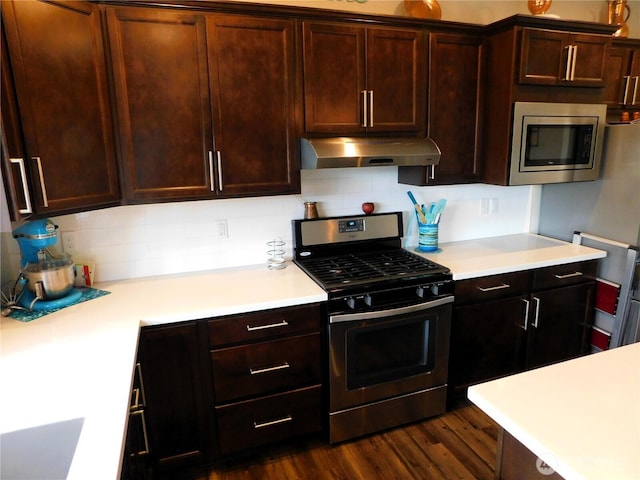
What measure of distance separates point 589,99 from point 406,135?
120 cm

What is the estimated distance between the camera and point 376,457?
2.24 metres

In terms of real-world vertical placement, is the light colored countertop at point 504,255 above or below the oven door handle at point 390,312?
above

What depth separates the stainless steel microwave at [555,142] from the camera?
2.48 m

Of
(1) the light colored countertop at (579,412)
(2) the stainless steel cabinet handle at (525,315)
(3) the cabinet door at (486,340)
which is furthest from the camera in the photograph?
(2) the stainless steel cabinet handle at (525,315)

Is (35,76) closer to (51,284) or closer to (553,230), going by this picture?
(51,284)

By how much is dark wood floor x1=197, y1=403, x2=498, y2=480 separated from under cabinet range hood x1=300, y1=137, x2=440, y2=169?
150 centimetres

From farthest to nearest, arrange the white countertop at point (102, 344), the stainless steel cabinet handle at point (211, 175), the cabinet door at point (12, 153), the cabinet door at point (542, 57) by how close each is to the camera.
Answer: the cabinet door at point (542, 57) < the stainless steel cabinet handle at point (211, 175) < the cabinet door at point (12, 153) < the white countertop at point (102, 344)

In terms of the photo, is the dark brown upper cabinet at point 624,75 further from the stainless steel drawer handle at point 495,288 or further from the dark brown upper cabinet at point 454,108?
the stainless steel drawer handle at point 495,288

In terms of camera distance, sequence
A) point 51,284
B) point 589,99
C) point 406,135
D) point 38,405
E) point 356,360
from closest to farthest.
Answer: point 38,405
point 51,284
point 356,360
point 406,135
point 589,99

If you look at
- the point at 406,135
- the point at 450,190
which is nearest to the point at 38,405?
the point at 406,135

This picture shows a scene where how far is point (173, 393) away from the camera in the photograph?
1979 millimetres

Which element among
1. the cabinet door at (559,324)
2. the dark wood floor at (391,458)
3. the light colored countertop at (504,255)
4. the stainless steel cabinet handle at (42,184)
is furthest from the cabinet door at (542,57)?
the stainless steel cabinet handle at (42,184)

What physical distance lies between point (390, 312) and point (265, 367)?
682 mm

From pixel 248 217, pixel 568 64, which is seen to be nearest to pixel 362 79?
pixel 248 217
